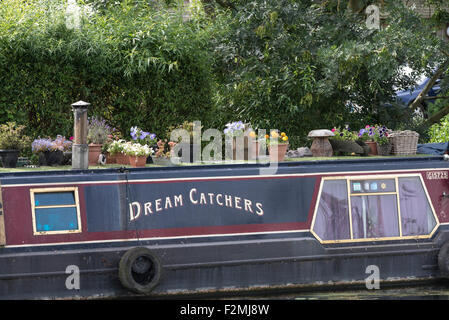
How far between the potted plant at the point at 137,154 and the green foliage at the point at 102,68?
169 centimetres

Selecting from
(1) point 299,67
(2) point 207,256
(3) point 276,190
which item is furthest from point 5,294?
(1) point 299,67

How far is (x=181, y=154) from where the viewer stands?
8.27 metres

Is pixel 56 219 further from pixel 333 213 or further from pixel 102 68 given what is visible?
pixel 333 213

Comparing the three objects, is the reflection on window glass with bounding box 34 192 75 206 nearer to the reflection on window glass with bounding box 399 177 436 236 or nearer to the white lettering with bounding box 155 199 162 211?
the white lettering with bounding box 155 199 162 211

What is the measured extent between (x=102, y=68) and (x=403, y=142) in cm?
385

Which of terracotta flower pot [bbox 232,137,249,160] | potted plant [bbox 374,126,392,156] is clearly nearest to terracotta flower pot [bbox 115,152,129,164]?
terracotta flower pot [bbox 232,137,249,160]

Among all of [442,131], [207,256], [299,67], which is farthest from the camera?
[442,131]

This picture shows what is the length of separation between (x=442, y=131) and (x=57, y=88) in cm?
775

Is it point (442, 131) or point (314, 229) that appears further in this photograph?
point (442, 131)

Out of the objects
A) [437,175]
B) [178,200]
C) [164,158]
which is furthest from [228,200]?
[437,175]

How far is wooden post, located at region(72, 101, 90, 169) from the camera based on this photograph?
7273 mm

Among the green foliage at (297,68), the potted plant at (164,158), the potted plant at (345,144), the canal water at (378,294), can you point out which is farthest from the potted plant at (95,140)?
the green foliage at (297,68)

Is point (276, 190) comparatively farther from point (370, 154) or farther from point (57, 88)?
point (57, 88)

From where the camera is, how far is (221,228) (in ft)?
25.2
